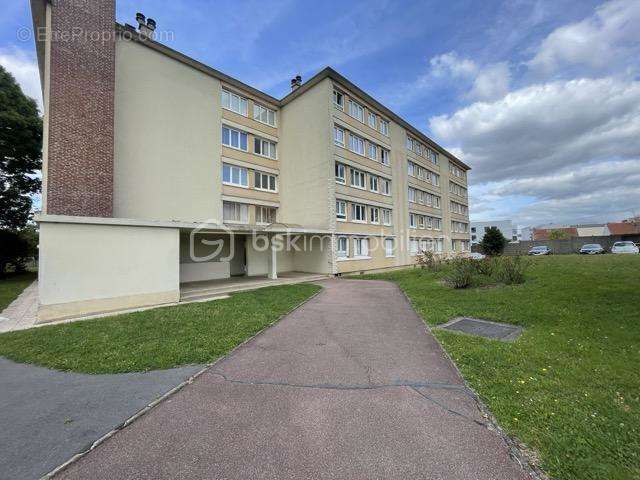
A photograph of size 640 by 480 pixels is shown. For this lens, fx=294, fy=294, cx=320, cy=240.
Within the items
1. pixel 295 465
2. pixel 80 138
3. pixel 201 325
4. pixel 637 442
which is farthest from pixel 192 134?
pixel 637 442

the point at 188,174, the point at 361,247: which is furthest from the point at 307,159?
the point at 188,174

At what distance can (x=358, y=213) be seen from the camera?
73.2 ft

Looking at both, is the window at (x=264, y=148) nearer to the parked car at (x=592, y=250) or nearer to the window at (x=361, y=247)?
the window at (x=361, y=247)

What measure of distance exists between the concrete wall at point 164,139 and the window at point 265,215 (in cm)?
317

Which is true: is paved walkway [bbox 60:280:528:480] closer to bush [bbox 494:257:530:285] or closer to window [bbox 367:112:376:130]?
bush [bbox 494:257:530:285]

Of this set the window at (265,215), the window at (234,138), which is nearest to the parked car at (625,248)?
the window at (265,215)

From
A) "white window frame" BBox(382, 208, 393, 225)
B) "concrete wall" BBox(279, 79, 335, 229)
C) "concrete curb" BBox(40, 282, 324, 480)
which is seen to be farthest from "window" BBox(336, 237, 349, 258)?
"concrete curb" BBox(40, 282, 324, 480)

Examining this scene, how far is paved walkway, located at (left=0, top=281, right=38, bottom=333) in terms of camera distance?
Result: 8312 mm

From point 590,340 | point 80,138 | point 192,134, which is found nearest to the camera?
point 590,340

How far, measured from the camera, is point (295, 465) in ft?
8.80

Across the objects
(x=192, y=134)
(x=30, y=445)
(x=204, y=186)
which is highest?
(x=192, y=134)

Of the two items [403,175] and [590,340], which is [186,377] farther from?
[403,175]

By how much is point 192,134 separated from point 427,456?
18386 mm

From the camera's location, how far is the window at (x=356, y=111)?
22.3 meters
